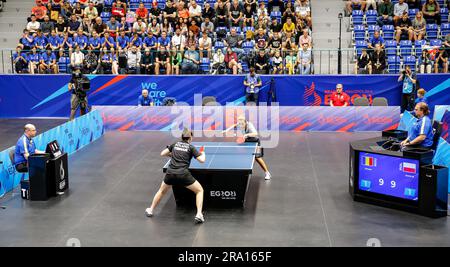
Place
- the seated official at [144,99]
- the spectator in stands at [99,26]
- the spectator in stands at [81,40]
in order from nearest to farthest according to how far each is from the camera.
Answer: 1. the seated official at [144,99]
2. the spectator in stands at [81,40]
3. the spectator in stands at [99,26]

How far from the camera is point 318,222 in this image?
1231cm

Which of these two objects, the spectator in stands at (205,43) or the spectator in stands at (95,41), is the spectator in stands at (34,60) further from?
the spectator in stands at (205,43)

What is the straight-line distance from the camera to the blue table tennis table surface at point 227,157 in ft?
43.2

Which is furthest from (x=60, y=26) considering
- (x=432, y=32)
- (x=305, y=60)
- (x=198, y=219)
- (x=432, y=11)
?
(x=198, y=219)

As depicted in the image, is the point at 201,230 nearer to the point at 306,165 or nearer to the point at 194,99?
the point at 306,165

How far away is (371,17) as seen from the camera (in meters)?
27.2

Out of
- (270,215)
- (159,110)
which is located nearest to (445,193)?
(270,215)

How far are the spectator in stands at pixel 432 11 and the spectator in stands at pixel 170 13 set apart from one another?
1041cm

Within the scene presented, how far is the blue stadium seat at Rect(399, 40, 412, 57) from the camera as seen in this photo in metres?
24.5

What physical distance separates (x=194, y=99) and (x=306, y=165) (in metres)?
8.56

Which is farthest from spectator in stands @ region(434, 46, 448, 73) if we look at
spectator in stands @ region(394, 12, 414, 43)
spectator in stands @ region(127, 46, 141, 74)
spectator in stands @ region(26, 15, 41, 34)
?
spectator in stands @ region(26, 15, 41, 34)

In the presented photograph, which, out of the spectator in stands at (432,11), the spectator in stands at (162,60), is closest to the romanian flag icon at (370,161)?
the spectator in stands at (162,60)

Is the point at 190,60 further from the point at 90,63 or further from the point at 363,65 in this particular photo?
the point at 363,65

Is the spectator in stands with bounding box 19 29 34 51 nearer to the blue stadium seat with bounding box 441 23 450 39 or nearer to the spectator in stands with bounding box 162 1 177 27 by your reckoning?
the spectator in stands with bounding box 162 1 177 27
